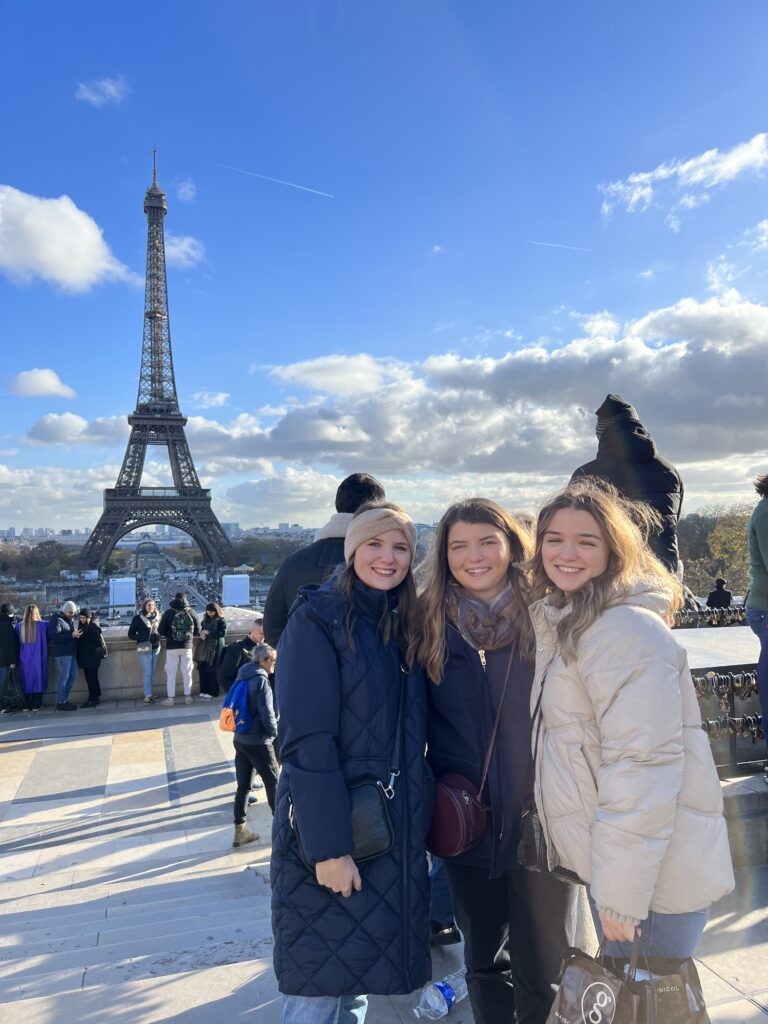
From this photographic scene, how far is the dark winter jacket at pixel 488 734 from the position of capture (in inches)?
81.9

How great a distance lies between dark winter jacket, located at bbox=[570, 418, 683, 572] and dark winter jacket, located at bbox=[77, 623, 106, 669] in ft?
25.1

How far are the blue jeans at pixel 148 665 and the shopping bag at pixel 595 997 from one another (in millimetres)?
8618

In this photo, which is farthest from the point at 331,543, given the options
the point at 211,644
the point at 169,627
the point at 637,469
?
the point at 211,644

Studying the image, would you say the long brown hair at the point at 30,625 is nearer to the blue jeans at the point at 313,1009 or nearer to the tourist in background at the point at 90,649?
the tourist in background at the point at 90,649

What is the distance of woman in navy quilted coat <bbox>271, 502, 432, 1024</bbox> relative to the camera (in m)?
1.92

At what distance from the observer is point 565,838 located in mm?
1914

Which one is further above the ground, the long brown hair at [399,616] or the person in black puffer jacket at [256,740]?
the long brown hair at [399,616]

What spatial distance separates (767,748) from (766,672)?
592 millimetres

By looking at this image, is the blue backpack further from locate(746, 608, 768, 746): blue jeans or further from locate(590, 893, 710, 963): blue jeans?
locate(590, 893, 710, 963): blue jeans

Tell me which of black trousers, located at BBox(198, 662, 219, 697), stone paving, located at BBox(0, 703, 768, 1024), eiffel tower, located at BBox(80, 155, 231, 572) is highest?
eiffel tower, located at BBox(80, 155, 231, 572)

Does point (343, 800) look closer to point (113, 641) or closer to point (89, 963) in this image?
point (89, 963)

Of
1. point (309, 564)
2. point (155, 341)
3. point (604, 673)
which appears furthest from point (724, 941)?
point (155, 341)

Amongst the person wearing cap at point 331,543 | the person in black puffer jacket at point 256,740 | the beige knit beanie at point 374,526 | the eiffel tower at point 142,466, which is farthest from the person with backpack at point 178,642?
the eiffel tower at point 142,466

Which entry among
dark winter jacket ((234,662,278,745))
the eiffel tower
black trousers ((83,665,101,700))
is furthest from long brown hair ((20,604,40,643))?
the eiffel tower
